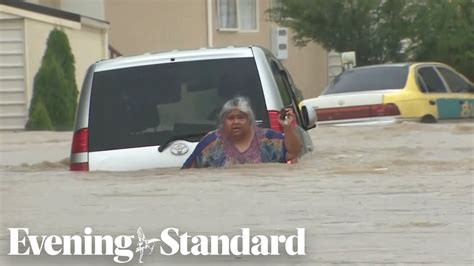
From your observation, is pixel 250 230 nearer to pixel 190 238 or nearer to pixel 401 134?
pixel 190 238

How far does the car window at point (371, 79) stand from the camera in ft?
59.3

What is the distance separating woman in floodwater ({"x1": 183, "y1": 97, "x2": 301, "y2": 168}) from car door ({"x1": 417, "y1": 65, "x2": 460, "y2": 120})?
8.62 metres

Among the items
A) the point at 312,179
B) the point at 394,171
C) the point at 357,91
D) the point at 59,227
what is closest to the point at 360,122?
the point at 357,91

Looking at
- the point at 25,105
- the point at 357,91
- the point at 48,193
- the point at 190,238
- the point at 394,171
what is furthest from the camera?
the point at 25,105

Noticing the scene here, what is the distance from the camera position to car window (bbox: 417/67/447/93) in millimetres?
18188

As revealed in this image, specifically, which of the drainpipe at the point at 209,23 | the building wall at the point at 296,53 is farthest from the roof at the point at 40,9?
the building wall at the point at 296,53

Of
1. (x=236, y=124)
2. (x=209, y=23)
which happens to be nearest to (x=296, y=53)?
(x=209, y=23)

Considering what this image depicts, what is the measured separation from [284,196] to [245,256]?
2.16 meters

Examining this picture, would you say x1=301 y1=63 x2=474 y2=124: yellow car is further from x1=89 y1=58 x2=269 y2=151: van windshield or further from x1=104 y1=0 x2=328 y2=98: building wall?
x1=104 y1=0 x2=328 y2=98: building wall

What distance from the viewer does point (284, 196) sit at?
8.61 metres

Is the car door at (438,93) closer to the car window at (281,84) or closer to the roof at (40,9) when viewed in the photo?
the car window at (281,84)

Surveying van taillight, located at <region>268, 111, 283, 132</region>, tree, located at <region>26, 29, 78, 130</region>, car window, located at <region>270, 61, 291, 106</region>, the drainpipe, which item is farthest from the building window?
van taillight, located at <region>268, 111, 283, 132</region>

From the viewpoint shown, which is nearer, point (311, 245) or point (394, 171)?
point (311, 245)

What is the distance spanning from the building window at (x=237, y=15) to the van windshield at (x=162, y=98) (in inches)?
791
